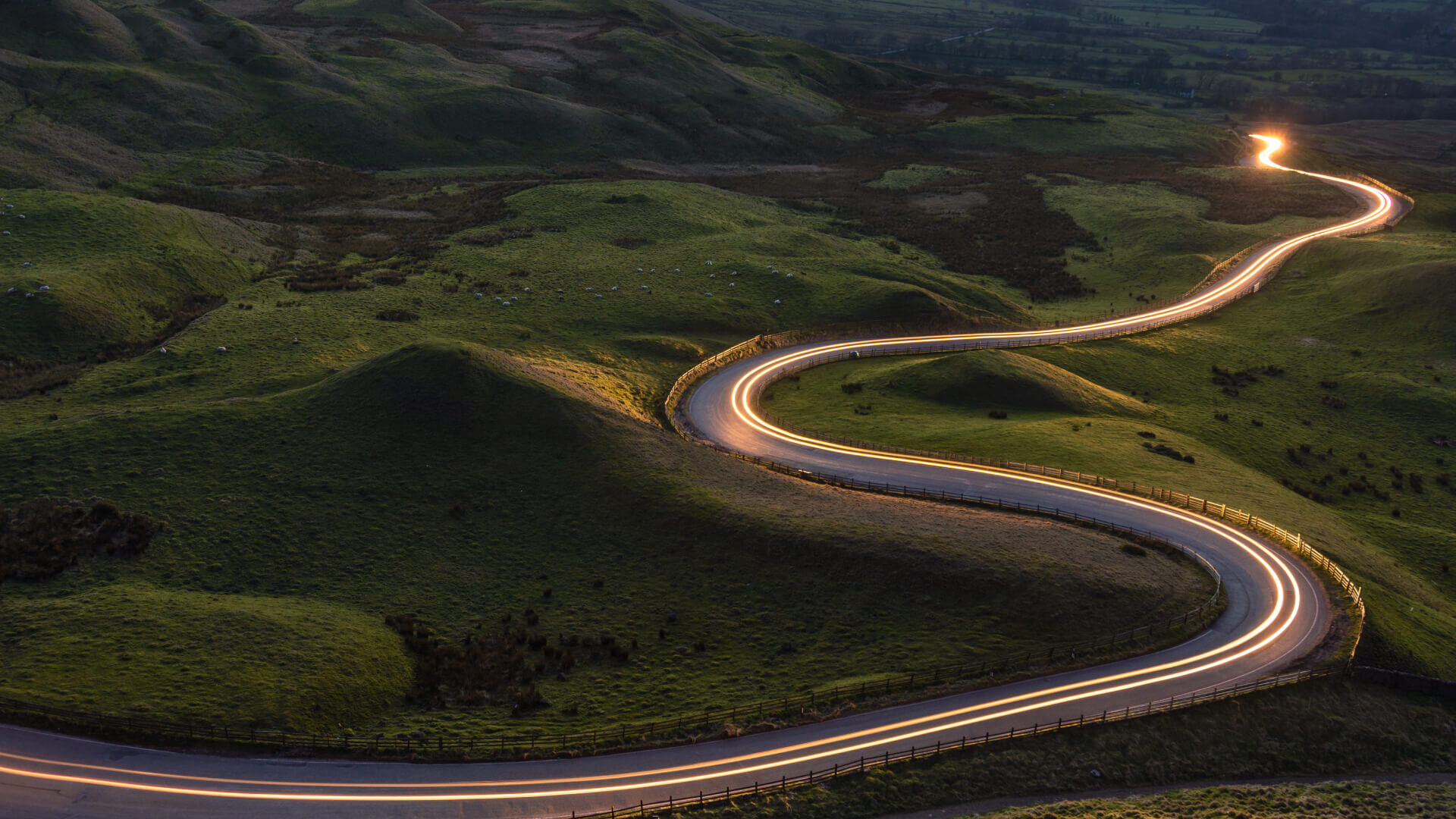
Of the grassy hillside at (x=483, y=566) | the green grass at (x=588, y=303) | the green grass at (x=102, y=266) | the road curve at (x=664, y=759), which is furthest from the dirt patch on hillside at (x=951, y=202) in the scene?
the road curve at (x=664, y=759)

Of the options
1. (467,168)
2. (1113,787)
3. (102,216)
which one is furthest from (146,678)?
(467,168)

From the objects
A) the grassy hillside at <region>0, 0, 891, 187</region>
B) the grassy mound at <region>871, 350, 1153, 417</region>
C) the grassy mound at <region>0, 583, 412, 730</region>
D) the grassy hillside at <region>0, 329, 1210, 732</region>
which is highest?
the grassy hillside at <region>0, 0, 891, 187</region>

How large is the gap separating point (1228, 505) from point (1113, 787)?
3073 centimetres

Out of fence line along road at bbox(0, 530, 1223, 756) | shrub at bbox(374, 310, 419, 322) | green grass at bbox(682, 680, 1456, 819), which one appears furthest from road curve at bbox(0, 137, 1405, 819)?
shrub at bbox(374, 310, 419, 322)

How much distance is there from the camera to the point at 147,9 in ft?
561

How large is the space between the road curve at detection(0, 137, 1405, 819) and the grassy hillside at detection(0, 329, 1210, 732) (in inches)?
103

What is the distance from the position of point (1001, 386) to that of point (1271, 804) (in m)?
47.7

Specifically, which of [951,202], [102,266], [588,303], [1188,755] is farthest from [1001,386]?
[951,202]

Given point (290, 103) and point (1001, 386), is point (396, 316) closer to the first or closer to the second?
point (1001, 386)

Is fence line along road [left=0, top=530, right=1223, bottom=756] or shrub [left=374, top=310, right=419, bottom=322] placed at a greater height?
shrub [left=374, top=310, right=419, bottom=322]

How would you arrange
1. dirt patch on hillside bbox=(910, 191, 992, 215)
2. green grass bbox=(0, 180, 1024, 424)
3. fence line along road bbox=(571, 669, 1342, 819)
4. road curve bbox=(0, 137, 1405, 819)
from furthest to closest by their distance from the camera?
dirt patch on hillside bbox=(910, 191, 992, 215), green grass bbox=(0, 180, 1024, 424), fence line along road bbox=(571, 669, 1342, 819), road curve bbox=(0, 137, 1405, 819)

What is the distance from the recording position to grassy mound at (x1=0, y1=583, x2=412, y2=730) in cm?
3853

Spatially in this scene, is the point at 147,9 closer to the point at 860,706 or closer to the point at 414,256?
the point at 414,256

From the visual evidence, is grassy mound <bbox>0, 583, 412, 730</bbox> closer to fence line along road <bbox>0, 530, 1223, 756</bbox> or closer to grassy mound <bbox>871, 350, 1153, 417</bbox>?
fence line along road <bbox>0, 530, 1223, 756</bbox>
